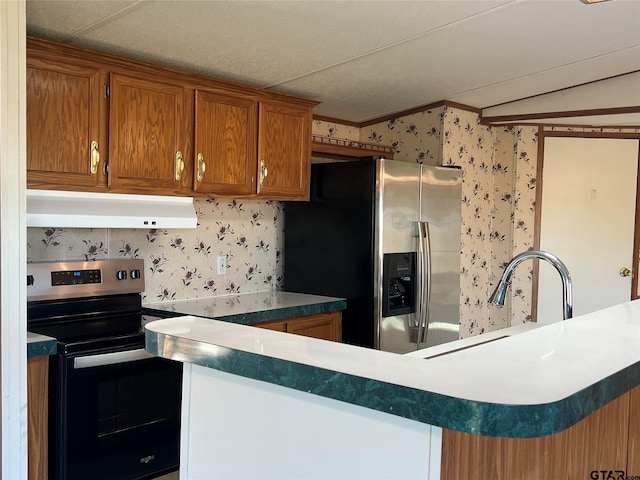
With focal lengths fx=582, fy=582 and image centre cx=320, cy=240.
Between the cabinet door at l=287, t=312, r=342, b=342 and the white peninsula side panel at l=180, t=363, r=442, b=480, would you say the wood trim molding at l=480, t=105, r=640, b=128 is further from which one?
the white peninsula side panel at l=180, t=363, r=442, b=480

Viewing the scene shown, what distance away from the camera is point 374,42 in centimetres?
281

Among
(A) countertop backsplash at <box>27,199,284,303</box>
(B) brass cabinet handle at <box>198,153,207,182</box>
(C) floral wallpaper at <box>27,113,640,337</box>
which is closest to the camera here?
(A) countertop backsplash at <box>27,199,284,303</box>

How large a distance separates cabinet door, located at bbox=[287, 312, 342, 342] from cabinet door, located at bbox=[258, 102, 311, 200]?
2.41ft

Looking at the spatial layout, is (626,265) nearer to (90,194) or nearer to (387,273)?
(387,273)

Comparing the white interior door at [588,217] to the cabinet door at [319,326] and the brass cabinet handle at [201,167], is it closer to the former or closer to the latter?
the cabinet door at [319,326]

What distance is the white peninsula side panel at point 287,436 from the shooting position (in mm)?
993

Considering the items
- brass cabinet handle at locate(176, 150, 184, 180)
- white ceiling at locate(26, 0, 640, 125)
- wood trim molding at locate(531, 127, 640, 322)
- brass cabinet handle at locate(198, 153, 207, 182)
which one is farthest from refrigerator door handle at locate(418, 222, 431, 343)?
wood trim molding at locate(531, 127, 640, 322)

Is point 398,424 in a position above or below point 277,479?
above

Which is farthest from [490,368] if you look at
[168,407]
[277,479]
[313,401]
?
[168,407]

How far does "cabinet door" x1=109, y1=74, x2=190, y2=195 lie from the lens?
2.67 m

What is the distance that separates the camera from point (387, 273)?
11.1ft

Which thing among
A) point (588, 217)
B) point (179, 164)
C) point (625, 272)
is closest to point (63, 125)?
point (179, 164)

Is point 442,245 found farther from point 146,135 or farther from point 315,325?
point 146,135

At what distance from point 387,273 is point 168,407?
1408 mm
